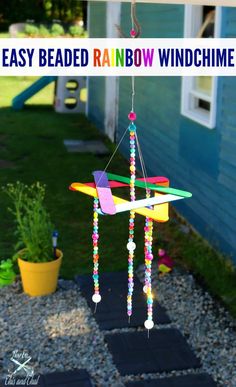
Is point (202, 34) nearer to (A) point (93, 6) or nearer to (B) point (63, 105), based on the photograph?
(A) point (93, 6)

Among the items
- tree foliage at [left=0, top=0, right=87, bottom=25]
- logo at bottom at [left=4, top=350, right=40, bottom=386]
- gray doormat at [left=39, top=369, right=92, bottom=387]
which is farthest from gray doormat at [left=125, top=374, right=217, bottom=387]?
tree foliage at [left=0, top=0, right=87, bottom=25]

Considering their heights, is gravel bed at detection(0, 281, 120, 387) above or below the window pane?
below

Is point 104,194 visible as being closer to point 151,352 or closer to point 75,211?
point 151,352

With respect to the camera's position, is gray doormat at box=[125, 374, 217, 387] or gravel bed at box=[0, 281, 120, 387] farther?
gravel bed at box=[0, 281, 120, 387]

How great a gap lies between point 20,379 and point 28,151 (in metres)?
7.39

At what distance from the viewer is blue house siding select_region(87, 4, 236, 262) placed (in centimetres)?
662

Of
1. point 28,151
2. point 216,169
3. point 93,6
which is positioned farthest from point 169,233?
point 93,6

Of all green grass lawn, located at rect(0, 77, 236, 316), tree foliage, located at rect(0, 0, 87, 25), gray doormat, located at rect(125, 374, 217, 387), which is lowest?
gray doormat, located at rect(125, 374, 217, 387)

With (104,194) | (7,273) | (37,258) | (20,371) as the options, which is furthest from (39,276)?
(104,194)

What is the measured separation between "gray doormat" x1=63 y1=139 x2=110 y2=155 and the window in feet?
12.6

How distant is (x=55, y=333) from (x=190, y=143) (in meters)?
3.42

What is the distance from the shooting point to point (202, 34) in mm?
7547

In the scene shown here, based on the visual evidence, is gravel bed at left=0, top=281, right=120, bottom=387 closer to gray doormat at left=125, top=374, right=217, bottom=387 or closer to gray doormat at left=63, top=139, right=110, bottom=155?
gray doormat at left=125, top=374, right=217, bottom=387

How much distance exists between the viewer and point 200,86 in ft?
25.7
